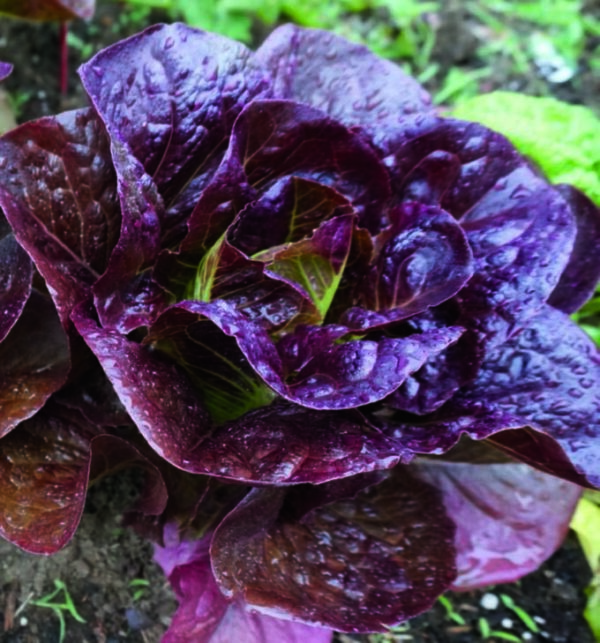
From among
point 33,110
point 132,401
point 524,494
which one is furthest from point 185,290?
point 33,110

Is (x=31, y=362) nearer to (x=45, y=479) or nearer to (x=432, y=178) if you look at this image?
(x=45, y=479)

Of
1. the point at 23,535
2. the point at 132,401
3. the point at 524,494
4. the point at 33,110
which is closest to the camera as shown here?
the point at 132,401

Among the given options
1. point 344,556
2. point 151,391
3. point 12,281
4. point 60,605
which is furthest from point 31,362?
point 344,556

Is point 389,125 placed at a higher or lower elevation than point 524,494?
higher

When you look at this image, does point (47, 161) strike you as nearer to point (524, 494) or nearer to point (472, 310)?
point (472, 310)

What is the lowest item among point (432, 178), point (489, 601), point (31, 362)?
point (489, 601)

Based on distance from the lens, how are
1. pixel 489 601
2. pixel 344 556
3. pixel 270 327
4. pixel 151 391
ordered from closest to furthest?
pixel 151 391 < pixel 270 327 < pixel 344 556 < pixel 489 601
